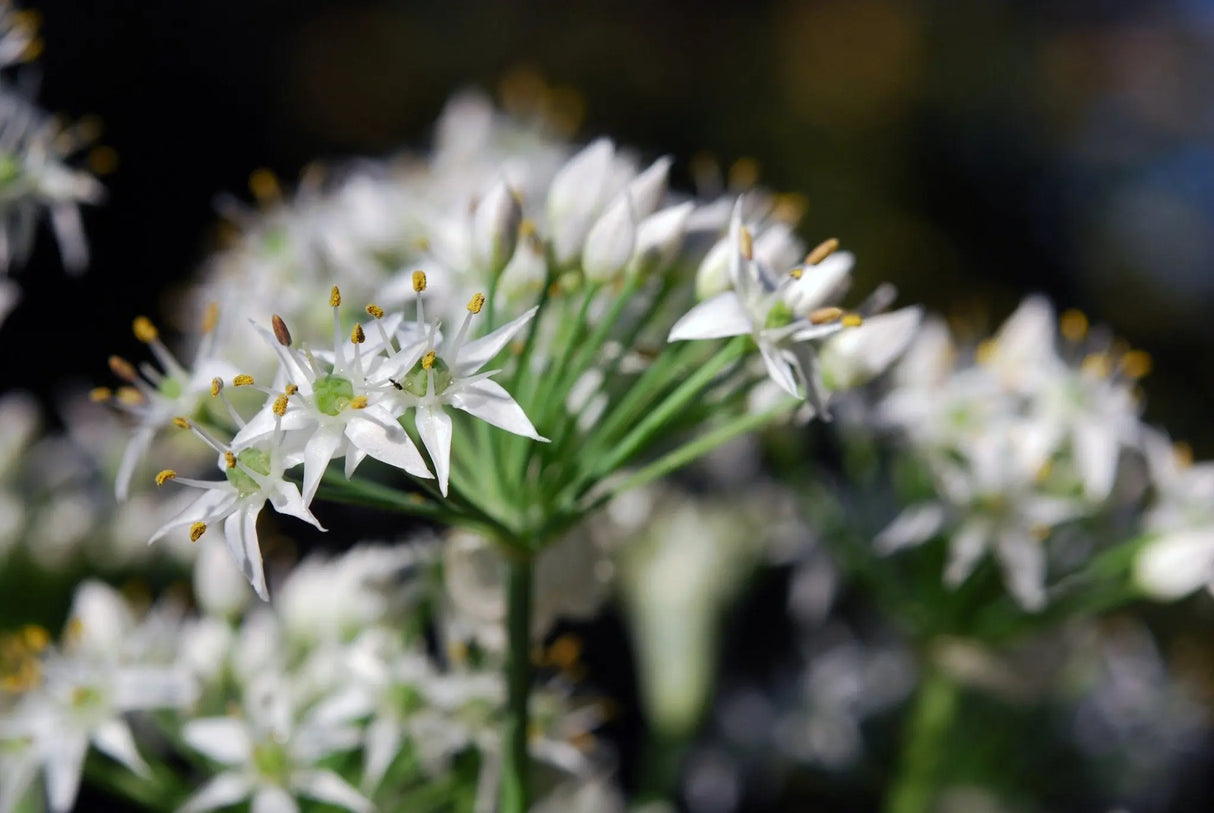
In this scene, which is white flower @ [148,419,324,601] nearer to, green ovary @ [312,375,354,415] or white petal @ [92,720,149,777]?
green ovary @ [312,375,354,415]

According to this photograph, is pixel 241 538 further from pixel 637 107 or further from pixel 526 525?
pixel 637 107

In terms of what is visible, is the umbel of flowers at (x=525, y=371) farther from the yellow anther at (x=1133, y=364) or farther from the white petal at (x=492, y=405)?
the yellow anther at (x=1133, y=364)

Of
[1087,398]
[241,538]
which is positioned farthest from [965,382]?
[241,538]

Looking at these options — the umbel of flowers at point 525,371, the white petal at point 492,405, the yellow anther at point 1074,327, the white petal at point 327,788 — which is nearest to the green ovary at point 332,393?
the umbel of flowers at point 525,371

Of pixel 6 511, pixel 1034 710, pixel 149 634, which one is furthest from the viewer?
pixel 1034 710

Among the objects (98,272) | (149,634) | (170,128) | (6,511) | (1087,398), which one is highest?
(170,128)
